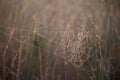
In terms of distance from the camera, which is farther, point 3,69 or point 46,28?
point 46,28

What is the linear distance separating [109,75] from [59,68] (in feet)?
0.94

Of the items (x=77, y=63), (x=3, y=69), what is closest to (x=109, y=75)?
(x=77, y=63)

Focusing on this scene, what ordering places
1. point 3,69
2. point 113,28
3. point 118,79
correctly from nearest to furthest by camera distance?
point 3,69, point 118,79, point 113,28

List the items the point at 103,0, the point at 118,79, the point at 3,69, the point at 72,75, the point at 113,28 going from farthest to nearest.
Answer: the point at 103,0, the point at 113,28, the point at 118,79, the point at 72,75, the point at 3,69

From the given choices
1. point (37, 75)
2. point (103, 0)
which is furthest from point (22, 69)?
point (103, 0)

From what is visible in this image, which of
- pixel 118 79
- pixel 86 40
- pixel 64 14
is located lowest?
pixel 118 79

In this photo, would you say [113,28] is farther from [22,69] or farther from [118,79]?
[22,69]

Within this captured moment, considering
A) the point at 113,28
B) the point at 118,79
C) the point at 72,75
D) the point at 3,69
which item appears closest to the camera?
the point at 3,69

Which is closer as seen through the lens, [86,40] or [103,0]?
[86,40]

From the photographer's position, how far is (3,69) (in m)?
1.38

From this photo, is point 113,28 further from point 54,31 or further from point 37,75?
point 37,75

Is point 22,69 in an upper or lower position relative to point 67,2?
lower

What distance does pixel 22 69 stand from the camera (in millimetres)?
1456

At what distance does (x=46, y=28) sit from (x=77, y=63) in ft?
1.10
